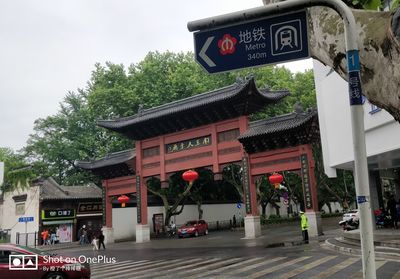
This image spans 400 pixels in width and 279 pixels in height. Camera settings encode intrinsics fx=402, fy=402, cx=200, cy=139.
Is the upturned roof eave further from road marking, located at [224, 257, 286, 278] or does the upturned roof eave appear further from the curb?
road marking, located at [224, 257, 286, 278]

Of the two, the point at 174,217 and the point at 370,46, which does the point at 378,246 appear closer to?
the point at 370,46

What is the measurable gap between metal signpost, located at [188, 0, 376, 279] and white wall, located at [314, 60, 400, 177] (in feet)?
39.9

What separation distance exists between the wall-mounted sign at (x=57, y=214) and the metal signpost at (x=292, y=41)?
3388 centimetres

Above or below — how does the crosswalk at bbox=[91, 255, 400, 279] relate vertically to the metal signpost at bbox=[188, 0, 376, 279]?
below

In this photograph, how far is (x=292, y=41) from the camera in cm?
376

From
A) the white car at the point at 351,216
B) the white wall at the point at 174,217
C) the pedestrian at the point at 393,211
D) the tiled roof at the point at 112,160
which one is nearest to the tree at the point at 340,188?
the white car at the point at 351,216

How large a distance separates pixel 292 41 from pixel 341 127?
49.4 feet

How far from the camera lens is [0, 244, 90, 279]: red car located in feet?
31.0

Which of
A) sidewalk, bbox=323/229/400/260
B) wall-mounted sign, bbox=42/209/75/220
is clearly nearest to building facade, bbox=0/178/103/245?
wall-mounted sign, bbox=42/209/75/220

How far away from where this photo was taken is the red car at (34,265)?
9.45 meters

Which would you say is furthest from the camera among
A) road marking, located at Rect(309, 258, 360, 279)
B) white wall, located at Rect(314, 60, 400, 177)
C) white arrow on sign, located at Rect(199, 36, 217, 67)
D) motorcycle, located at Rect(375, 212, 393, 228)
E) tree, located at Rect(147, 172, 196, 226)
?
tree, located at Rect(147, 172, 196, 226)

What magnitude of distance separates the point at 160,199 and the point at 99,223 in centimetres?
621

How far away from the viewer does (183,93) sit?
35.8m

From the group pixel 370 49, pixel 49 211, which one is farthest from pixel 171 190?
pixel 370 49
